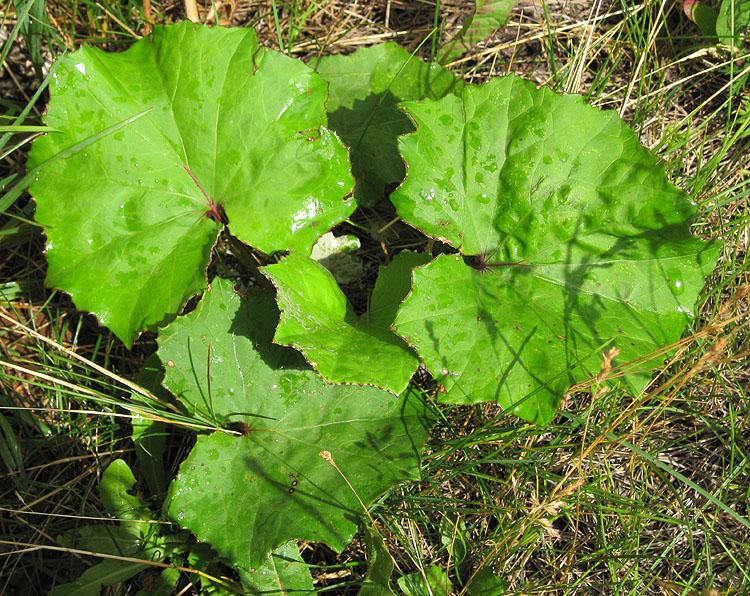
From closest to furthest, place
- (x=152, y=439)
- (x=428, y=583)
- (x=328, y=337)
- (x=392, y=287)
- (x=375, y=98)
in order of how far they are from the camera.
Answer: (x=328, y=337) → (x=428, y=583) → (x=392, y=287) → (x=152, y=439) → (x=375, y=98)

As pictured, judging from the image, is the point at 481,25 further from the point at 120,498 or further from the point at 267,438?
the point at 120,498

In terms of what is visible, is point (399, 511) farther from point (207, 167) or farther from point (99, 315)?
point (207, 167)

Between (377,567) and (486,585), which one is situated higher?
(377,567)

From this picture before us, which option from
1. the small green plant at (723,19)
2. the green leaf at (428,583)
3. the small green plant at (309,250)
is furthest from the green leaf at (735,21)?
the green leaf at (428,583)

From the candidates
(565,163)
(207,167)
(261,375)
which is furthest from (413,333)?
(207,167)

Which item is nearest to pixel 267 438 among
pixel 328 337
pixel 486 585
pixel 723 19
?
pixel 328 337

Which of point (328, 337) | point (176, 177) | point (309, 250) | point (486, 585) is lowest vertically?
point (486, 585)

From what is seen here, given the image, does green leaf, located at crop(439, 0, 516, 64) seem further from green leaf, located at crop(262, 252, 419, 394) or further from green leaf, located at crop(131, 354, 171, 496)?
green leaf, located at crop(131, 354, 171, 496)
